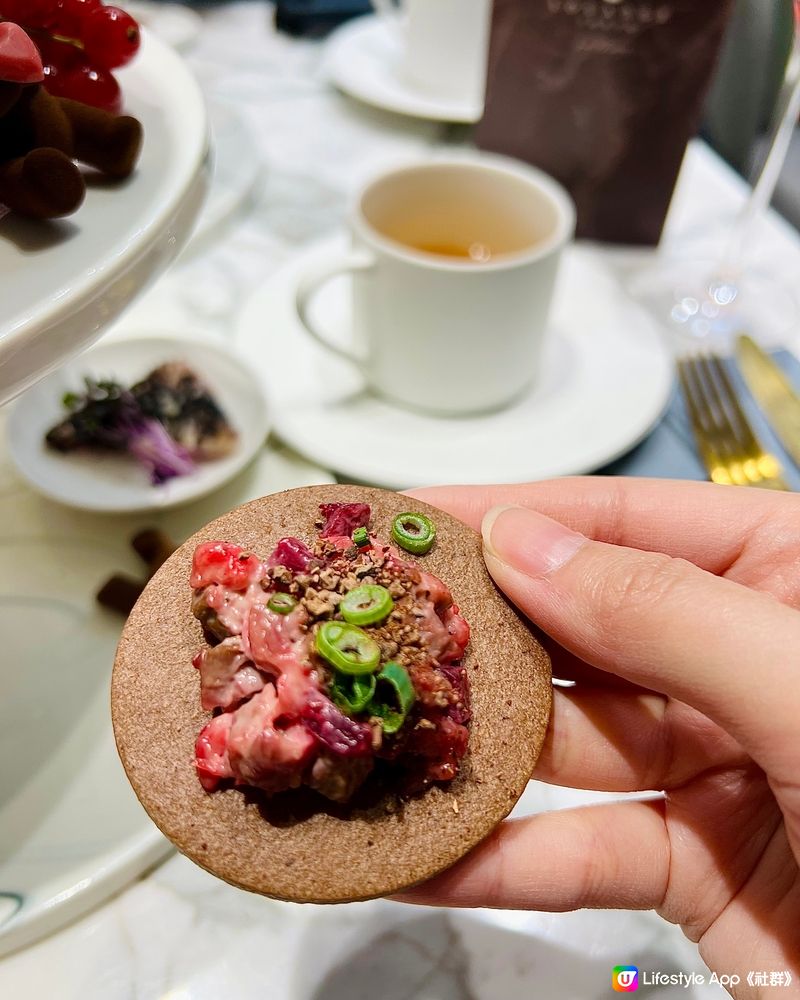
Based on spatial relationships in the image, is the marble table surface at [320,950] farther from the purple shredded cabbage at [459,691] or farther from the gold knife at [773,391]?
the gold knife at [773,391]

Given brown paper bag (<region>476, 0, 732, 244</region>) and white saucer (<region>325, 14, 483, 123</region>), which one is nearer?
brown paper bag (<region>476, 0, 732, 244</region>)

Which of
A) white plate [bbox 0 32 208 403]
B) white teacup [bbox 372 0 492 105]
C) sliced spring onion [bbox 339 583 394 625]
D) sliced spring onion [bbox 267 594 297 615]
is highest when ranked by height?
white plate [bbox 0 32 208 403]

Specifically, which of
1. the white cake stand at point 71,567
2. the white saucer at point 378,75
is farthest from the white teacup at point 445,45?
the white cake stand at point 71,567

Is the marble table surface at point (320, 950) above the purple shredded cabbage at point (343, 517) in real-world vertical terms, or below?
below

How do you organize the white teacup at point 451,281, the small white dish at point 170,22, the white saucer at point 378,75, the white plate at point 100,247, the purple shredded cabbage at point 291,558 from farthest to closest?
the small white dish at point 170,22, the white saucer at point 378,75, the white teacup at point 451,281, the purple shredded cabbage at point 291,558, the white plate at point 100,247

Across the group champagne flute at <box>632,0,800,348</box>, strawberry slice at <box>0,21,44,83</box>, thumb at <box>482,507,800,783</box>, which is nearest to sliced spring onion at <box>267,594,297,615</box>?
thumb at <box>482,507,800,783</box>

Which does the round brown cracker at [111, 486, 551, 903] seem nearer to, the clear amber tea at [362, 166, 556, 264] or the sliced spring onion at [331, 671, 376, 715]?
the sliced spring onion at [331, 671, 376, 715]
